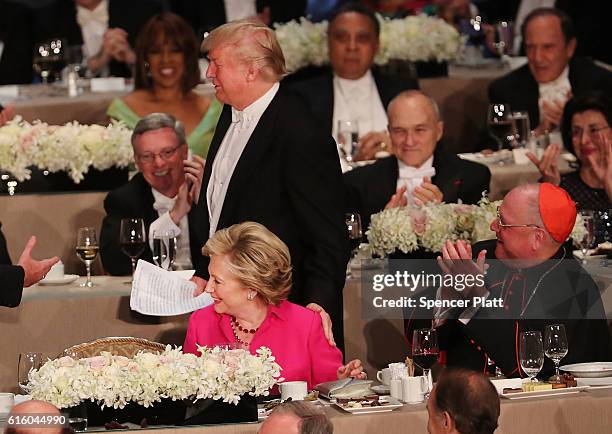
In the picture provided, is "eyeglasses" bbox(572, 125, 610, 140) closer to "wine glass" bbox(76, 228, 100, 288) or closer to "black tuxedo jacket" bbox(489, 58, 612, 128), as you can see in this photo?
"black tuxedo jacket" bbox(489, 58, 612, 128)

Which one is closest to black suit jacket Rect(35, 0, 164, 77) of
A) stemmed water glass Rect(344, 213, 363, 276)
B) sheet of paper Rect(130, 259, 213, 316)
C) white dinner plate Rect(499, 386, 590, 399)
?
stemmed water glass Rect(344, 213, 363, 276)

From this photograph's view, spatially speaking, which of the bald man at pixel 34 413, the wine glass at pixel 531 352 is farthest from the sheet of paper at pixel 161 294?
the bald man at pixel 34 413

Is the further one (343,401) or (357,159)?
(357,159)

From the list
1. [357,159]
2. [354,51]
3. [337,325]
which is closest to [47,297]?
[337,325]

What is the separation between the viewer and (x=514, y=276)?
5.44m

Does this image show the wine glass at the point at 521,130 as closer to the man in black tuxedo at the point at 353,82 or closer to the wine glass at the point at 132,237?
the man in black tuxedo at the point at 353,82

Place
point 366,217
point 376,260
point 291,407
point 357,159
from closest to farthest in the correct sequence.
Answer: point 291,407
point 376,260
point 366,217
point 357,159

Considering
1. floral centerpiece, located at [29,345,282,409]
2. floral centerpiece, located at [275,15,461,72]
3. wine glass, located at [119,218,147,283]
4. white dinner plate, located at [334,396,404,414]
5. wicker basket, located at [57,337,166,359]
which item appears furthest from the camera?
floral centerpiece, located at [275,15,461,72]

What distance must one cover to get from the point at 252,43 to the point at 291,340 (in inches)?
40.8

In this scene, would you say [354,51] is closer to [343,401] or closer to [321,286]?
[321,286]

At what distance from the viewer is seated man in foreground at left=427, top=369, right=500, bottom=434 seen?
161 inches

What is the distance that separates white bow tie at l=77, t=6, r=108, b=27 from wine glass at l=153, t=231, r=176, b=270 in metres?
3.86

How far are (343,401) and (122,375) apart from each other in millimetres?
683

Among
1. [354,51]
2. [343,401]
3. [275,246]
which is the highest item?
[354,51]
